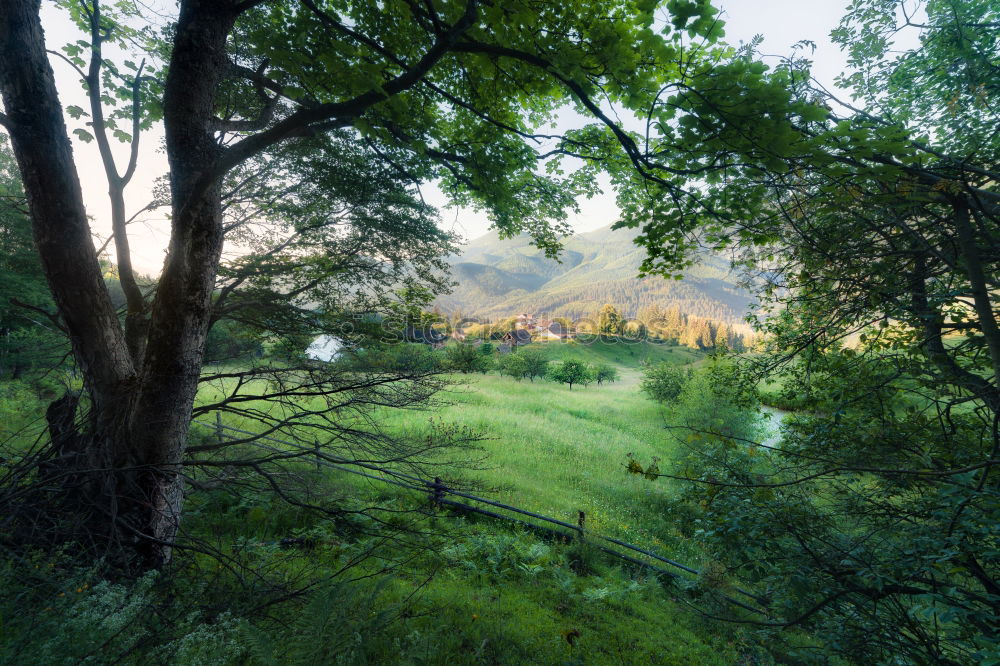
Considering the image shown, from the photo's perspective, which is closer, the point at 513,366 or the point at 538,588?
the point at 538,588

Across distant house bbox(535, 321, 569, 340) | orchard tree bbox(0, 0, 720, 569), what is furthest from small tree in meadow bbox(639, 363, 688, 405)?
orchard tree bbox(0, 0, 720, 569)

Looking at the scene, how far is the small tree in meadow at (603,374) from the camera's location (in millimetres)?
51494

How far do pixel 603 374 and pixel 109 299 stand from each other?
52.9 meters

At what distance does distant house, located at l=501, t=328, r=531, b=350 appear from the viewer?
4903cm

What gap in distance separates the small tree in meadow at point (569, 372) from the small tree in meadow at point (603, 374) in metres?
3.69

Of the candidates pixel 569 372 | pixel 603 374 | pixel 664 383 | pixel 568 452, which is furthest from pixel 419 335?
pixel 603 374

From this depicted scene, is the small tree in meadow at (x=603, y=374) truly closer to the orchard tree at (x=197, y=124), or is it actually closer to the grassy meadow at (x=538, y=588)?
the grassy meadow at (x=538, y=588)

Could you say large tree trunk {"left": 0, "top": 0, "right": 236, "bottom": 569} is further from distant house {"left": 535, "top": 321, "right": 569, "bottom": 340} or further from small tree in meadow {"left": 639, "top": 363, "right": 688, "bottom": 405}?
distant house {"left": 535, "top": 321, "right": 569, "bottom": 340}

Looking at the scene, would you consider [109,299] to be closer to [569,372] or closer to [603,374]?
[569,372]

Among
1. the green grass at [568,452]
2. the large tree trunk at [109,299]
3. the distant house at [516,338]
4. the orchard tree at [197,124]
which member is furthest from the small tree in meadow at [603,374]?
the large tree trunk at [109,299]

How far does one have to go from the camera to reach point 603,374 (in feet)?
171

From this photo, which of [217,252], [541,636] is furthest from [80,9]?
[541,636]

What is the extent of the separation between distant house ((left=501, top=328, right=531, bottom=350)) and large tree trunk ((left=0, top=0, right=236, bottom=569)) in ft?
146

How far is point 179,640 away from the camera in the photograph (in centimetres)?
224
